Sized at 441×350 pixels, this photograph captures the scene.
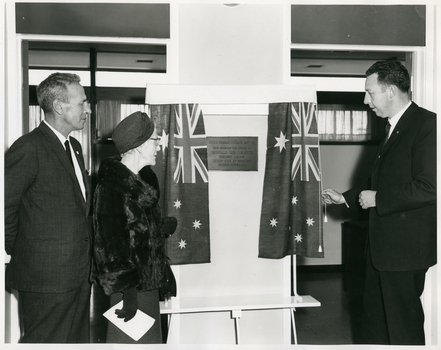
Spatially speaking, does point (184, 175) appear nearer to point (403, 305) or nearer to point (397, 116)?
point (397, 116)

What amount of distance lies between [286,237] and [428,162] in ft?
4.04

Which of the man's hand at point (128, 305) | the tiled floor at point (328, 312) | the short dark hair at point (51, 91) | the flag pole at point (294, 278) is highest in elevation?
the short dark hair at point (51, 91)

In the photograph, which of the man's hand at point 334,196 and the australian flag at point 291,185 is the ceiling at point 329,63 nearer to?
the australian flag at point 291,185

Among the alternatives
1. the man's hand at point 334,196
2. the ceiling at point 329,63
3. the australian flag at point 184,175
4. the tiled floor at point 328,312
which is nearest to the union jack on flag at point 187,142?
the australian flag at point 184,175

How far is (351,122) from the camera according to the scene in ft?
20.9

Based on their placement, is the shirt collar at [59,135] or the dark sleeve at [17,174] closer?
the dark sleeve at [17,174]

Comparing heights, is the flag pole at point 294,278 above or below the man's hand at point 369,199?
below

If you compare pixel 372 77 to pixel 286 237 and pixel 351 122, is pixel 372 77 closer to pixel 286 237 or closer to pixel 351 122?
pixel 286 237

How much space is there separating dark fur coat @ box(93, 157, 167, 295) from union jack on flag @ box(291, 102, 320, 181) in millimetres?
1400

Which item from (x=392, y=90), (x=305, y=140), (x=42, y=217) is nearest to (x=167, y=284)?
(x=42, y=217)

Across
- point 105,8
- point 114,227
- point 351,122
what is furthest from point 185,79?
point 351,122

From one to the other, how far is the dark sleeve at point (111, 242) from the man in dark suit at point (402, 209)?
1304mm

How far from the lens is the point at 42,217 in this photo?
209cm

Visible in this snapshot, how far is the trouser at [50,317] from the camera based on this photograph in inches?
82.4
